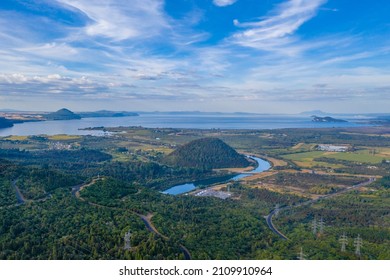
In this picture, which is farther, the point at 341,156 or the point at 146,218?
the point at 341,156

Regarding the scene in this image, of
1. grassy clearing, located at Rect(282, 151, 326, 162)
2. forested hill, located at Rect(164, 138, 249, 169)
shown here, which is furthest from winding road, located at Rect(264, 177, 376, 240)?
forested hill, located at Rect(164, 138, 249, 169)

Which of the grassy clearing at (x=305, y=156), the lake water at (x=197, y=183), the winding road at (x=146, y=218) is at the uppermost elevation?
the winding road at (x=146, y=218)

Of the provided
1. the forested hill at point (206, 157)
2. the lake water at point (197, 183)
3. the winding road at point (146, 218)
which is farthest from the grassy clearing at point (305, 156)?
the winding road at point (146, 218)

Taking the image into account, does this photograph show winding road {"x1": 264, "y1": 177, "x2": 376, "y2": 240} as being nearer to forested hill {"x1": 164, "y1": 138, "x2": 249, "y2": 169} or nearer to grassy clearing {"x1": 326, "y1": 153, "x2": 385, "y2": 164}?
grassy clearing {"x1": 326, "y1": 153, "x2": 385, "y2": 164}

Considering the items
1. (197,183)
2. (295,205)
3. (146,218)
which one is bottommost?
(197,183)

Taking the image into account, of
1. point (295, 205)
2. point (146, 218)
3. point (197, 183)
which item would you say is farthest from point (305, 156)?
point (146, 218)

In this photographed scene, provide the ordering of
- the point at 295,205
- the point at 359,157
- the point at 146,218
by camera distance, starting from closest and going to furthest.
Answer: the point at 146,218 < the point at 295,205 < the point at 359,157

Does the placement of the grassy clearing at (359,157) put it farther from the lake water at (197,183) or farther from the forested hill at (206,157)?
the forested hill at (206,157)

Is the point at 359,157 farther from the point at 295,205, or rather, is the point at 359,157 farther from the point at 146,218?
the point at 146,218

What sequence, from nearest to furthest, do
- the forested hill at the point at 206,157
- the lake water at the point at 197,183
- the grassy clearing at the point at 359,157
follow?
the lake water at the point at 197,183 → the forested hill at the point at 206,157 → the grassy clearing at the point at 359,157
